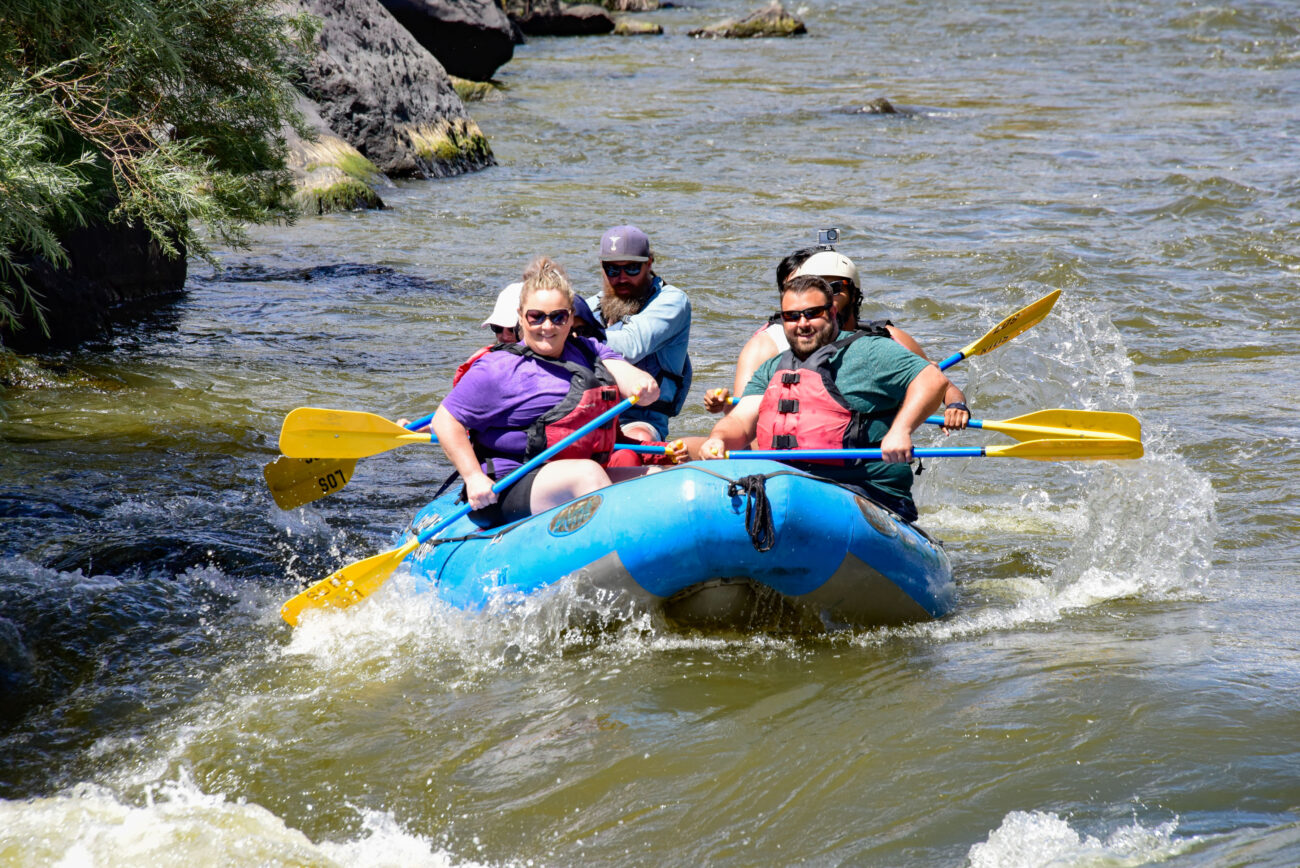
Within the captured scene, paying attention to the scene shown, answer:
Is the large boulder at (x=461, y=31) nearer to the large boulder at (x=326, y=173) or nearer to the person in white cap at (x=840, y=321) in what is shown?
the large boulder at (x=326, y=173)

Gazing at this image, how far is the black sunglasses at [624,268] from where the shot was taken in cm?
557

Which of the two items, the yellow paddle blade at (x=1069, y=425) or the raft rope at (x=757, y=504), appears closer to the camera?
the raft rope at (x=757, y=504)

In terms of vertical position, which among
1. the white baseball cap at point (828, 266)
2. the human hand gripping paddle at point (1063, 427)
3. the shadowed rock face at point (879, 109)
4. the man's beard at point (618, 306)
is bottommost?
the human hand gripping paddle at point (1063, 427)

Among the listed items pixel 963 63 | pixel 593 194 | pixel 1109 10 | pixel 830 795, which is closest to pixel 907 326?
pixel 593 194

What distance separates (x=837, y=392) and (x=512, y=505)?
1.34 metres

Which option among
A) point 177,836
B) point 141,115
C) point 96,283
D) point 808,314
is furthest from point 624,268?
point 96,283

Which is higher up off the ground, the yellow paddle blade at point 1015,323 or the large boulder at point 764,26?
the large boulder at point 764,26

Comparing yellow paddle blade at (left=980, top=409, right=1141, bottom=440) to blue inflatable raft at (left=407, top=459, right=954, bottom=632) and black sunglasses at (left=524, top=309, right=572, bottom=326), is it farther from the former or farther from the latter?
black sunglasses at (left=524, top=309, right=572, bottom=326)

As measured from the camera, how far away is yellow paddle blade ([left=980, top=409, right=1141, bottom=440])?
5137 mm

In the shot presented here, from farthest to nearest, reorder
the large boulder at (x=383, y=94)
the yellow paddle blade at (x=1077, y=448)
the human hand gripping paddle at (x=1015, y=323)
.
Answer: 1. the large boulder at (x=383, y=94)
2. the human hand gripping paddle at (x=1015, y=323)
3. the yellow paddle blade at (x=1077, y=448)

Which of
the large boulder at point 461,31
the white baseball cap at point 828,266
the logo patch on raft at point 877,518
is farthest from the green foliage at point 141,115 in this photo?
the large boulder at point 461,31

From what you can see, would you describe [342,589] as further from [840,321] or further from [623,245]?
[840,321]

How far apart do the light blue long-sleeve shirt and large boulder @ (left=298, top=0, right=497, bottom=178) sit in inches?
349

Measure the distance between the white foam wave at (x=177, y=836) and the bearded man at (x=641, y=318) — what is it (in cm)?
244
